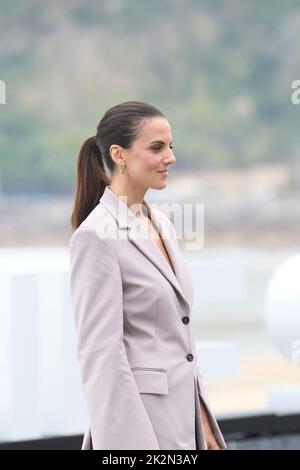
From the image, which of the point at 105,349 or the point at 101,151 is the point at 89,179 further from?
the point at 105,349

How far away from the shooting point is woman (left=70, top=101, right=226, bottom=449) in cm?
182

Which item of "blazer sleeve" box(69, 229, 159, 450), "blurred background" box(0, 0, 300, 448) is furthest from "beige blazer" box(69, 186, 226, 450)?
"blurred background" box(0, 0, 300, 448)

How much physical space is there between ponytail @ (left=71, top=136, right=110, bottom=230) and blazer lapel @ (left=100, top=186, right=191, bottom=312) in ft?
0.12

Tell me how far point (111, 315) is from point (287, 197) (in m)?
3.88

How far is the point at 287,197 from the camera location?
18.3 feet

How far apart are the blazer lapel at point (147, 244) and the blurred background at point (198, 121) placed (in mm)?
2098

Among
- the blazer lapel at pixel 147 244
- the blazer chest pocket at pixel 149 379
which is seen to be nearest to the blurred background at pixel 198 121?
the blazer lapel at pixel 147 244

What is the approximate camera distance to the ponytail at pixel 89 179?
198 cm

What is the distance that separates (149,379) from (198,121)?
374cm

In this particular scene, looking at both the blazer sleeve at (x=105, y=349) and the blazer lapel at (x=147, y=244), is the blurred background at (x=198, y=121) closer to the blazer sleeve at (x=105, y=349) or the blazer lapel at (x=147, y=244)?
the blazer lapel at (x=147, y=244)

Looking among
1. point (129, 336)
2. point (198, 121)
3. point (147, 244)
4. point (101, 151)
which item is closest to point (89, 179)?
point (101, 151)

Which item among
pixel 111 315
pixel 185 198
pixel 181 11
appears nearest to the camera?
pixel 111 315
